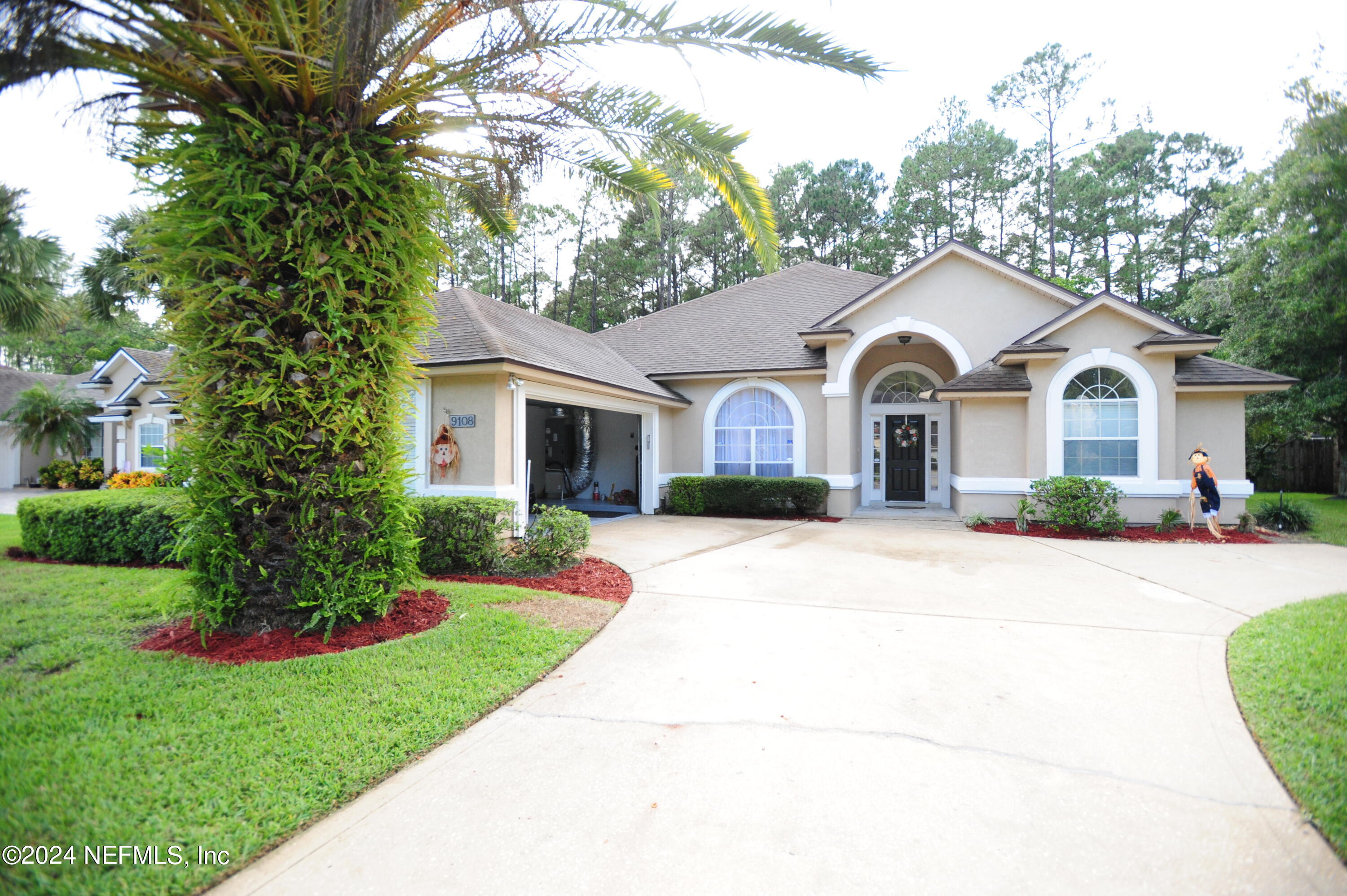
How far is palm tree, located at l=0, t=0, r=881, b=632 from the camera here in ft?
14.3

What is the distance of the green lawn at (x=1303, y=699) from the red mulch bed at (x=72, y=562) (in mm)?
10045

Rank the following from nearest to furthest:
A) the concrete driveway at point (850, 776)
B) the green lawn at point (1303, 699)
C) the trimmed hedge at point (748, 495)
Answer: the concrete driveway at point (850, 776) → the green lawn at point (1303, 699) → the trimmed hedge at point (748, 495)

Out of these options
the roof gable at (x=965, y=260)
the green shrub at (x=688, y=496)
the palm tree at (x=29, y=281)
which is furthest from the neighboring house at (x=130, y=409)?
the roof gable at (x=965, y=260)

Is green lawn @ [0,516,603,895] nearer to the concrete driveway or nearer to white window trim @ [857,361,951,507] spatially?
the concrete driveway

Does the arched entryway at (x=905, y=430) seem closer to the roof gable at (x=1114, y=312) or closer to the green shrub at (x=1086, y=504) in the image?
the roof gable at (x=1114, y=312)

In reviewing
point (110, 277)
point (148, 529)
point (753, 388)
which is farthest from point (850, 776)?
point (110, 277)

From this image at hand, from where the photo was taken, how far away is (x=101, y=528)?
27.0ft

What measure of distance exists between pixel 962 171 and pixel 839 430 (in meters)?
22.9

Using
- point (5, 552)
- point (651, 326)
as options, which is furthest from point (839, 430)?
point (5, 552)

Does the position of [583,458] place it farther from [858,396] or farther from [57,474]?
[57,474]

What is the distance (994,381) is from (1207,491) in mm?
3950

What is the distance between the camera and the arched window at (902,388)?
15617mm

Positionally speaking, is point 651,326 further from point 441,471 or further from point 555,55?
point 555,55

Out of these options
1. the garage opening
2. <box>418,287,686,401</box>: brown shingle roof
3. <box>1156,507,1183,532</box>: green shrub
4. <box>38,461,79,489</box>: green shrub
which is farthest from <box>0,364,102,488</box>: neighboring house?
<box>1156,507,1183,532</box>: green shrub
